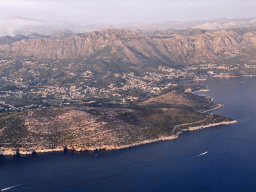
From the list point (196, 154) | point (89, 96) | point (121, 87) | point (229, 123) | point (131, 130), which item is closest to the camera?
point (196, 154)

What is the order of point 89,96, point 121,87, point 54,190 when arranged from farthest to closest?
point 121,87, point 89,96, point 54,190

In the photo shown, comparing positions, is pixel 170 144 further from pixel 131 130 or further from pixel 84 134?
pixel 84 134

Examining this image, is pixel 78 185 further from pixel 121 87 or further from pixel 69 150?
pixel 121 87

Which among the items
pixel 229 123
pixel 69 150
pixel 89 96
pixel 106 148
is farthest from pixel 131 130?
pixel 89 96

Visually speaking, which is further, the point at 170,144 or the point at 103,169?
the point at 170,144

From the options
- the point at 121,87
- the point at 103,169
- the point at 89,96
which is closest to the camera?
the point at 103,169

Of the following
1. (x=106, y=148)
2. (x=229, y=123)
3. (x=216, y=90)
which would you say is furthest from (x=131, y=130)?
(x=216, y=90)
